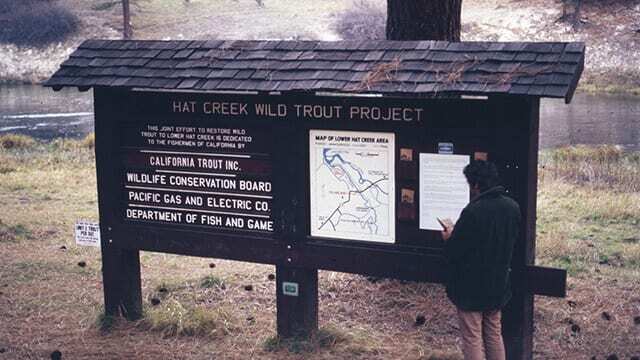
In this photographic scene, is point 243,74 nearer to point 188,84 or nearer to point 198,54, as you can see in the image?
point 188,84

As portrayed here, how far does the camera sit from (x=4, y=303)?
339 inches

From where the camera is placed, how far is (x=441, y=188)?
6.39m

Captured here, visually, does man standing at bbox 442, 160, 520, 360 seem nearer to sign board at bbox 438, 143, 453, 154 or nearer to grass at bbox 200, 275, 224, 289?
sign board at bbox 438, 143, 453, 154

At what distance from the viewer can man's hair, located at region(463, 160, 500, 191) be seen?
18.1 ft

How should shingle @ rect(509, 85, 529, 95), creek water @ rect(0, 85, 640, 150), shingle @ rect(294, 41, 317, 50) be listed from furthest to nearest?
creek water @ rect(0, 85, 640, 150) < shingle @ rect(294, 41, 317, 50) < shingle @ rect(509, 85, 529, 95)

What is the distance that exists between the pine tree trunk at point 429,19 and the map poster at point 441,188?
2638 mm

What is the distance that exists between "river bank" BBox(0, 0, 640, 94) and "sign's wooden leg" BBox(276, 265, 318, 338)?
3269 centimetres

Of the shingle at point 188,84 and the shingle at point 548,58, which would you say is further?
the shingle at point 188,84

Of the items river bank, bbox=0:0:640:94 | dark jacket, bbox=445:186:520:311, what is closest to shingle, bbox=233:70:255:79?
dark jacket, bbox=445:186:520:311

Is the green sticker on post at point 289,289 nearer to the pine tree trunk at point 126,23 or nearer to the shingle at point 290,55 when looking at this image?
the shingle at point 290,55

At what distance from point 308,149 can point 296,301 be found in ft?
4.22

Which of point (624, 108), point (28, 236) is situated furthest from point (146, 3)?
point (28, 236)

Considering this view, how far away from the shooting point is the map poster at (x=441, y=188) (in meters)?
6.32

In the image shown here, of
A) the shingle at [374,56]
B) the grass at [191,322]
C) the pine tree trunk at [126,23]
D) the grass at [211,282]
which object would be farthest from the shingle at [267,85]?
the pine tree trunk at [126,23]
